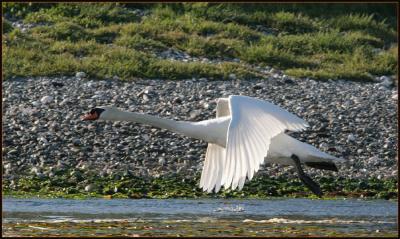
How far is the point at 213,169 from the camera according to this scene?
8625 mm

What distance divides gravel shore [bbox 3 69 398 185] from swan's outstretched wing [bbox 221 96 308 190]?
2828 millimetres

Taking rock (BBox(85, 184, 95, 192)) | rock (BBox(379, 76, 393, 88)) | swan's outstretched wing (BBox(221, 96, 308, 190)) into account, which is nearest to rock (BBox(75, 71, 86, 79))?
rock (BBox(85, 184, 95, 192))

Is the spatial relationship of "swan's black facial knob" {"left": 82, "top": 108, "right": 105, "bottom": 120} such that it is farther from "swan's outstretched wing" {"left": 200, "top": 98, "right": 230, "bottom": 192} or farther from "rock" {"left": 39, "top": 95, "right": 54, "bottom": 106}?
"rock" {"left": 39, "top": 95, "right": 54, "bottom": 106}

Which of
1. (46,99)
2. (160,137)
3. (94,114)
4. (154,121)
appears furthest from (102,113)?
(46,99)

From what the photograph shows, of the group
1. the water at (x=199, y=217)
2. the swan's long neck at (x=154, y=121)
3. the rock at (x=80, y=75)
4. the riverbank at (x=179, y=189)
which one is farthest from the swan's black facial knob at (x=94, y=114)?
the rock at (x=80, y=75)

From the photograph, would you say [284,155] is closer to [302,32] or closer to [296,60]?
[296,60]

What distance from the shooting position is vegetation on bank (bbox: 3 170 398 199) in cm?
1023

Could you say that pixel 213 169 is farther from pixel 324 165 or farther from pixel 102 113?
pixel 102 113

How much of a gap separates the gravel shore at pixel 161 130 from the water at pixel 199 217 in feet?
3.64

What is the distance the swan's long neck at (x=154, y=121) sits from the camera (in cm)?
878

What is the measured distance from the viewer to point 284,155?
884 cm

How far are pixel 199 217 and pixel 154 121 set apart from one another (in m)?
0.88

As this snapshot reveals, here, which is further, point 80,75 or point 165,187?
point 80,75

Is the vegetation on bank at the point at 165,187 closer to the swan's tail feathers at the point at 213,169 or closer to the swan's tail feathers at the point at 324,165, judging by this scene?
the swan's tail feathers at the point at 324,165
